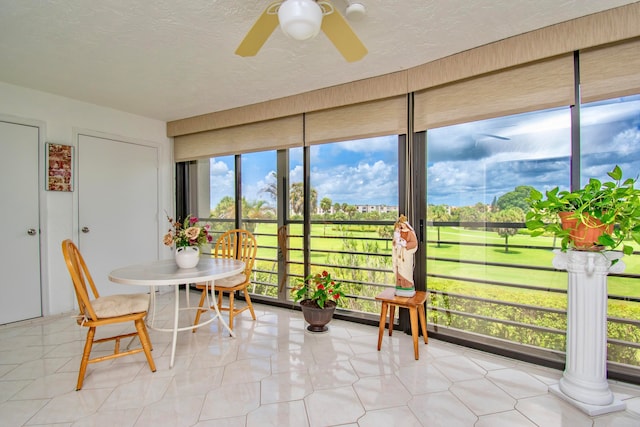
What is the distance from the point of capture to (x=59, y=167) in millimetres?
3174

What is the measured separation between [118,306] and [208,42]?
190cm

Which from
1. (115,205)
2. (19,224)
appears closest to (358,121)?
(115,205)

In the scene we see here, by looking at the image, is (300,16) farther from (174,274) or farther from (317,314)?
(317,314)

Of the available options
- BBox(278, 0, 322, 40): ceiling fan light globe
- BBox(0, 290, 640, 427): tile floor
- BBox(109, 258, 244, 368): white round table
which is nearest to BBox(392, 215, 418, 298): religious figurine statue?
BBox(0, 290, 640, 427): tile floor

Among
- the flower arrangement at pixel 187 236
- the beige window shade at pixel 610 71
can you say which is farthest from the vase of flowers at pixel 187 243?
the beige window shade at pixel 610 71

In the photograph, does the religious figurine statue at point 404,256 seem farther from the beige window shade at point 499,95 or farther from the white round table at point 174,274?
the white round table at point 174,274

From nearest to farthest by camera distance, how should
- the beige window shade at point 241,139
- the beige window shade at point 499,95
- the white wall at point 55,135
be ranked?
the beige window shade at point 499,95 < the white wall at point 55,135 < the beige window shade at point 241,139

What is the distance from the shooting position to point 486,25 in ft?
6.44

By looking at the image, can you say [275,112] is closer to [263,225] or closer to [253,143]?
[253,143]

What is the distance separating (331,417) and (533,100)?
242cm

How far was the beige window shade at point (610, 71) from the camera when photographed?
183 centimetres

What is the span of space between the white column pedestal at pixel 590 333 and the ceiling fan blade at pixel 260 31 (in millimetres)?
2069

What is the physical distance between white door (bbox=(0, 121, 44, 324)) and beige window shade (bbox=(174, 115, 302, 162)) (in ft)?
4.91

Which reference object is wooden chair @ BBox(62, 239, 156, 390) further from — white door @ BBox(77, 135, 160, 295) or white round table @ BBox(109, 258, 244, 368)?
white door @ BBox(77, 135, 160, 295)
